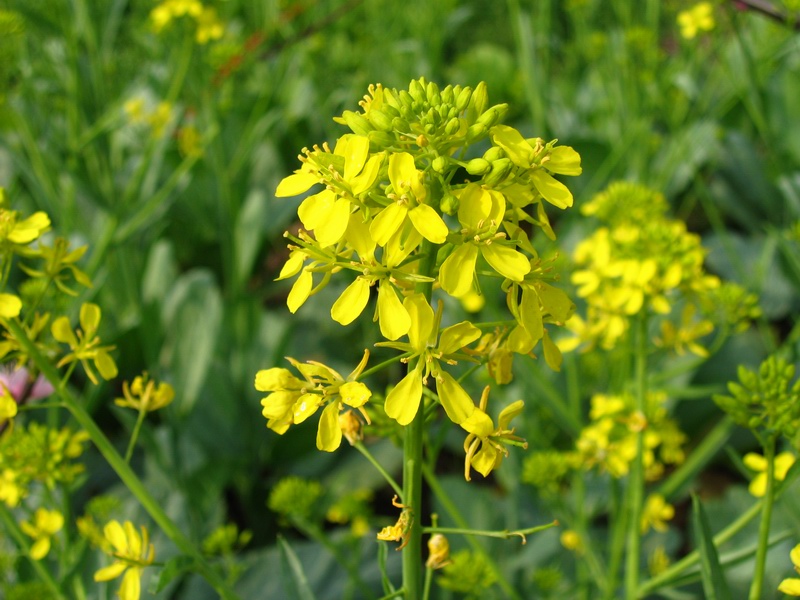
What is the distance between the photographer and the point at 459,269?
0.76 meters

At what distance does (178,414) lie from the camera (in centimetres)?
216

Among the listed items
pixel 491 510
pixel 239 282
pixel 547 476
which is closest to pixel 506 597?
pixel 491 510

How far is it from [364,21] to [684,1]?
186 cm

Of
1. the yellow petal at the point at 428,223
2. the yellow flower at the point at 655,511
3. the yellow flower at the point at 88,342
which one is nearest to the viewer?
the yellow petal at the point at 428,223

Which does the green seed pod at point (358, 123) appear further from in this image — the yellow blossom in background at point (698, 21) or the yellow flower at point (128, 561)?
the yellow blossom in background at point (698, 21)

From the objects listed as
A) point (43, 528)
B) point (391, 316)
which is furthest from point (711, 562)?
point (43, 528)

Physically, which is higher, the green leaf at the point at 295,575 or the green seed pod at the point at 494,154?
the green seed pod at the point at 494,154

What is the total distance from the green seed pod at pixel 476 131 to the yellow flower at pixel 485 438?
0.86ft

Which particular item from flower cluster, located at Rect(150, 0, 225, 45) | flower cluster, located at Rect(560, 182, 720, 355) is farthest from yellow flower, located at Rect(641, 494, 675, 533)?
flower cluster, located at Rect(150, 0, 225, 45)

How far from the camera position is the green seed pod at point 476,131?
792 mm

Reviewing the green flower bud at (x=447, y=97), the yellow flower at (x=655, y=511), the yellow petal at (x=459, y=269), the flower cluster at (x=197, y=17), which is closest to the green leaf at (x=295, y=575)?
the yellow petal at (x=459, y=269)

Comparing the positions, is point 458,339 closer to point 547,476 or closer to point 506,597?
point 547,476

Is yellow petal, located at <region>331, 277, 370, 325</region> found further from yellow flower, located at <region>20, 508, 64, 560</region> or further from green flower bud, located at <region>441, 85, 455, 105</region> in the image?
yellow flower, located at <region>20, 508, 64, 560</region>

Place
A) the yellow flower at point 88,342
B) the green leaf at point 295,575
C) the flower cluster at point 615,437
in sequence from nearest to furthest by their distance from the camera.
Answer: the yellow flower at point 88,342 < the green leaf at point 295,575 < the flower cluster at point 615,437
